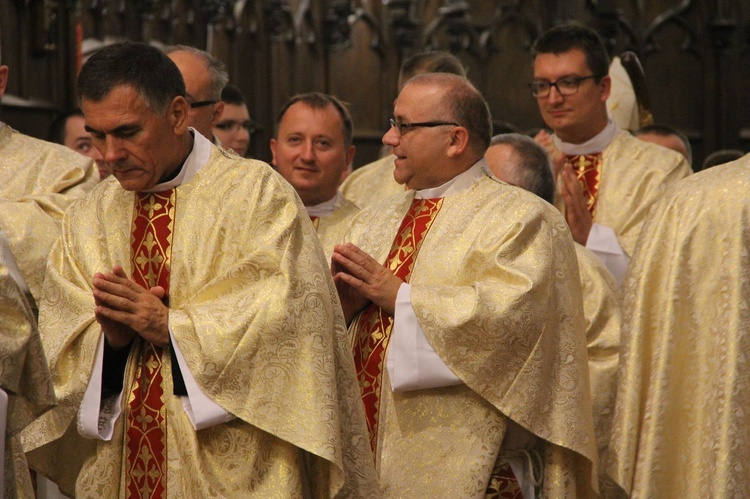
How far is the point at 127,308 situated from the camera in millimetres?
3840

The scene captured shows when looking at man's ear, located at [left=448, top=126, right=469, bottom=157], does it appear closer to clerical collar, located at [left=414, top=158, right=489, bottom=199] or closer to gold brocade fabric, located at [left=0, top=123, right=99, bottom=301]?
clerical collar, located at [left=414, top=158, right=489, bottom=199]

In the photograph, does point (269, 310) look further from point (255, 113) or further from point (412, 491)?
point (255, 113)

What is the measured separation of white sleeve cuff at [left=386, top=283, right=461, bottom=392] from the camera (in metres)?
4.41

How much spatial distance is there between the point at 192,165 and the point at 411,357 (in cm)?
98

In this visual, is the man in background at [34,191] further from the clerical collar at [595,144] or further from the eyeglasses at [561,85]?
the clerical collar at [595,144]

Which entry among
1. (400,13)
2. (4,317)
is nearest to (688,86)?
(400,13)

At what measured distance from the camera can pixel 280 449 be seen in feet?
12.8

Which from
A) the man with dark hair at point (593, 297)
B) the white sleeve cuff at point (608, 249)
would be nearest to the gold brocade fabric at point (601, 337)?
the man with dark hair at point (593, 297)

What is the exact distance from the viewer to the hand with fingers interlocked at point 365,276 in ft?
14.5

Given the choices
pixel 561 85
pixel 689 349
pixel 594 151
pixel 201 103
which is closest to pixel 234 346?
pixel 689 349

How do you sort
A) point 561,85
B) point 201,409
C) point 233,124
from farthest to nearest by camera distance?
point 233,124, point 561,85, point 201,409

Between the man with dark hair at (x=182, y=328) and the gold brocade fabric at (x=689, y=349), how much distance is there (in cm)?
102

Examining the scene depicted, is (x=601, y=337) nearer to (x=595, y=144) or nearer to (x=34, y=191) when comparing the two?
(x=595, y=144)

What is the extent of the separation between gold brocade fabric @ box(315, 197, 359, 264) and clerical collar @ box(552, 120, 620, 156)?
1460mm
